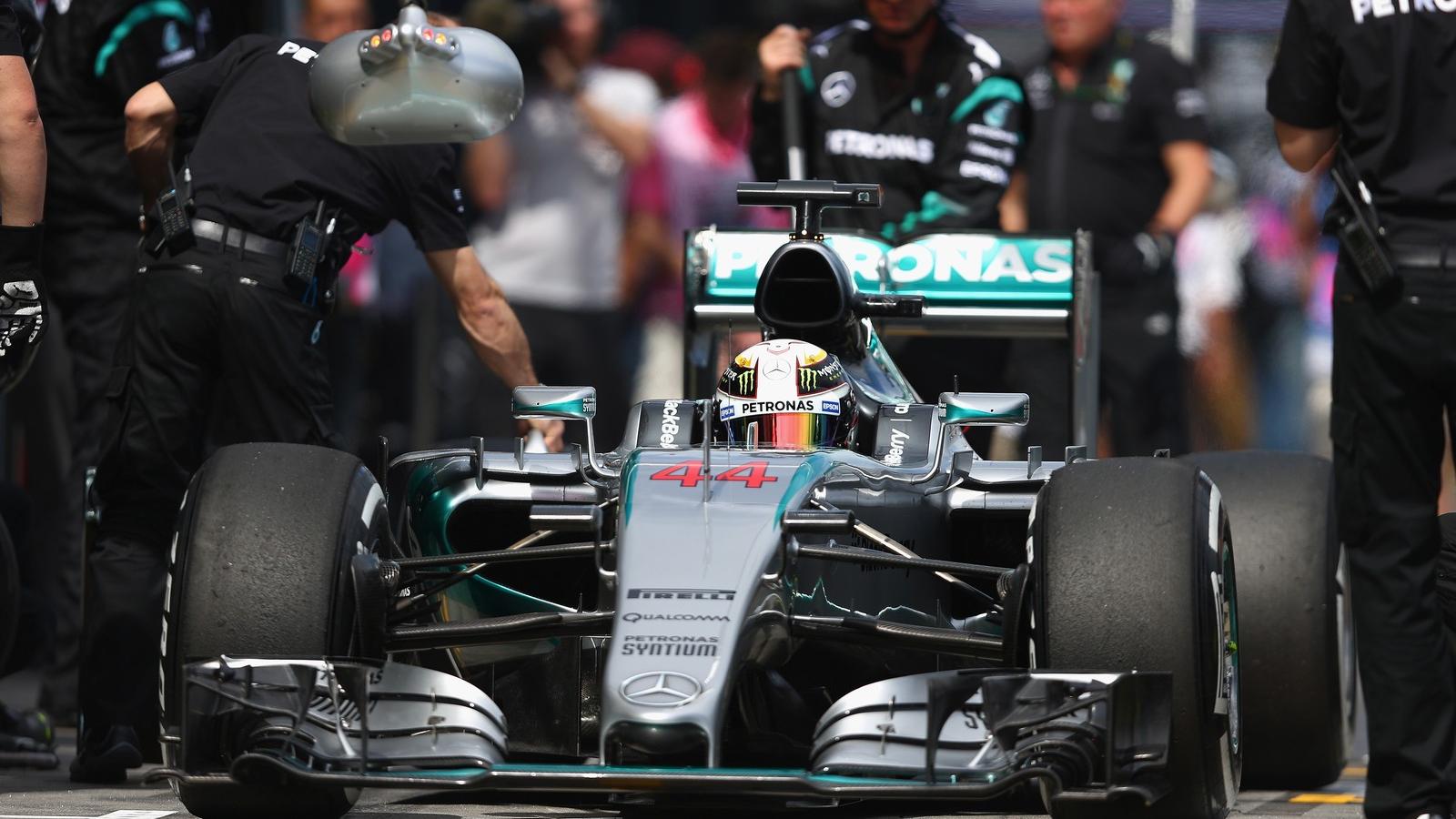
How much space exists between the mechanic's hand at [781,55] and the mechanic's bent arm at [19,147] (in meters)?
3.26

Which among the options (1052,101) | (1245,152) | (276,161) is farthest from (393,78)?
(1245,152)

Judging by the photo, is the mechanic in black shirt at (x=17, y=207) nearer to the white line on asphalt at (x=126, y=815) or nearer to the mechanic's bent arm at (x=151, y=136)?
the mechanic's bent arm at (x=151, y=136)

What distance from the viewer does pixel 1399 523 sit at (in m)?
5.70

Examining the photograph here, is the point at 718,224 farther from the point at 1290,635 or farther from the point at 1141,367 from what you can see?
the point at 1290,635

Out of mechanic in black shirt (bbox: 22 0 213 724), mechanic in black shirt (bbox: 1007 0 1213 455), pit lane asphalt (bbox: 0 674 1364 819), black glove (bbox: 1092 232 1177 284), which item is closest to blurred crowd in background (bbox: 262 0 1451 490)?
mechanic in black shirt (bbox: 1007 0 1213 455)

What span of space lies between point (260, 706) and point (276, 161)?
8.36 ft

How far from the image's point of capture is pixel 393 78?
6031mm

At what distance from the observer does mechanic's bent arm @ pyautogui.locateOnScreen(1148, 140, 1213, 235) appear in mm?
10289

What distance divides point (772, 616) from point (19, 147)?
255 cm

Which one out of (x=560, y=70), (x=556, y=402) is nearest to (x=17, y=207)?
(x=556, y=402)

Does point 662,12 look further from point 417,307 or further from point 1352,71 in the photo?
point 1352,71

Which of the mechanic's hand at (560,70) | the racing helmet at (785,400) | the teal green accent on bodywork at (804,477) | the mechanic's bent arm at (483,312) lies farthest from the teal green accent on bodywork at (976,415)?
the mechanic's hand at (560,70)

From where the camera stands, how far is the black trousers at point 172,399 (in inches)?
272

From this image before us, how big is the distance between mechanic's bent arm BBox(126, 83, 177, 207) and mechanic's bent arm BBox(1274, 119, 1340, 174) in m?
3.05
